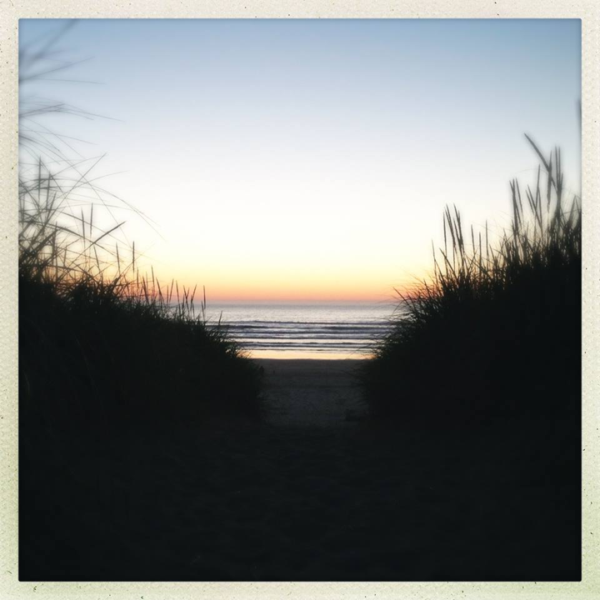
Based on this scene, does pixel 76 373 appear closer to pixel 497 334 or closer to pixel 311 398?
pixel 497 334

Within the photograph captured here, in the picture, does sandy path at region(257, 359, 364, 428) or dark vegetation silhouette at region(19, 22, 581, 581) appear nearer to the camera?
dark vegetation silhouette at region(19, 22, 581, 581)

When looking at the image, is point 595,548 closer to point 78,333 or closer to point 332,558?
point 332,558

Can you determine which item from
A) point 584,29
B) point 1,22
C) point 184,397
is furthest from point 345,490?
point 1,22

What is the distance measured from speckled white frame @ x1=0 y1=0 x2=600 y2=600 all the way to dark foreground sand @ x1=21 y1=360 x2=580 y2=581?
0.04 metres

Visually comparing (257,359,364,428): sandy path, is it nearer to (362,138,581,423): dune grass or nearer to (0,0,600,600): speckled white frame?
(362,138,581,423): dune grass

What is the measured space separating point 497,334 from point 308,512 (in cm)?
113

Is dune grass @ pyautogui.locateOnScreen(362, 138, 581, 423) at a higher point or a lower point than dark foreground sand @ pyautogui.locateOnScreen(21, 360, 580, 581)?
higher

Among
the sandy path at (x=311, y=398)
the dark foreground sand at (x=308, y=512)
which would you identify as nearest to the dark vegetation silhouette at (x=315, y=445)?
the dark foreground sand at (x=308, y=512)

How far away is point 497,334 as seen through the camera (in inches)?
99.7

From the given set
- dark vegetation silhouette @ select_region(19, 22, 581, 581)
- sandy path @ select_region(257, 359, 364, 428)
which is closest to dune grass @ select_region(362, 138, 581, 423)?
dark vegetation silhouette @ select_region(19, 22, 581, 581)

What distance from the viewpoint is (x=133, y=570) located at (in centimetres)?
160

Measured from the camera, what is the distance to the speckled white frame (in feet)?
5.15
